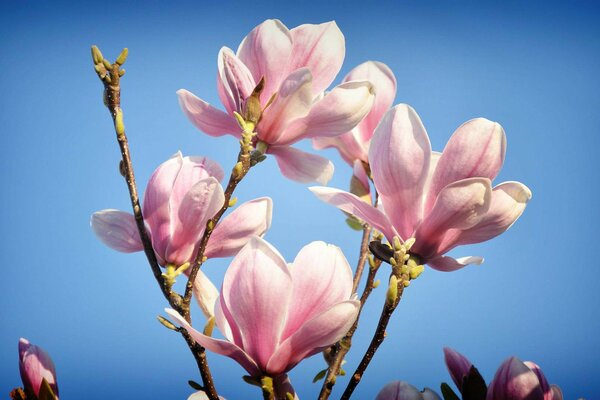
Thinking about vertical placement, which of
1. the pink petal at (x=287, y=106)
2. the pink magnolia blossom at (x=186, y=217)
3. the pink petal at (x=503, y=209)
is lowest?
the pink petal at (x=503, y=209)

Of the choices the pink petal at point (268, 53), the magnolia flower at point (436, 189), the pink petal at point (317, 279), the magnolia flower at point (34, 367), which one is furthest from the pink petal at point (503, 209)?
the magnolia flower at point (34, 367)

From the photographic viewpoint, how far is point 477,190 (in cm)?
40

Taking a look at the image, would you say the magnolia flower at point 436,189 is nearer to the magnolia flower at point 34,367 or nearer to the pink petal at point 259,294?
the pink petal at point 259,294

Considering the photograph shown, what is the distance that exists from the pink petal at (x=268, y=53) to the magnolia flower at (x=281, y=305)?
195 millimetres

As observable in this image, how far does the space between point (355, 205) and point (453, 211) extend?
0.08m

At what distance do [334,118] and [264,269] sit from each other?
190 millimetres

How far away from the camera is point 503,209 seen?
424 mm

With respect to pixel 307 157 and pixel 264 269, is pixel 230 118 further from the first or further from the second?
pixel 264 269

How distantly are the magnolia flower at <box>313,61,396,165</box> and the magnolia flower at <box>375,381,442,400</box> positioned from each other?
273 millimetres

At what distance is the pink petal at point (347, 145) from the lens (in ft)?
2.16

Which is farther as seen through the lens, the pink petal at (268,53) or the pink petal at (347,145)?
the pink petal at (347,145)

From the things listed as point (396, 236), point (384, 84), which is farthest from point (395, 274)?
point (384, 84)

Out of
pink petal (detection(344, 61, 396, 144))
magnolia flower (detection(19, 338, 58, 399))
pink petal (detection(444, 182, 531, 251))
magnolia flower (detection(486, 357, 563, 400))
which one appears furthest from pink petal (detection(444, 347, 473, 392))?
magnolia flower (detection(19, 338, 58, 399))

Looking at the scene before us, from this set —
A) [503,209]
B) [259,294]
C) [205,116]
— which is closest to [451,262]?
[503,209]
